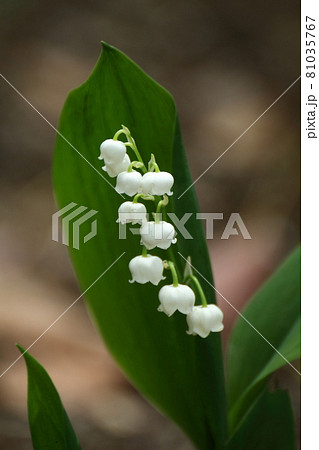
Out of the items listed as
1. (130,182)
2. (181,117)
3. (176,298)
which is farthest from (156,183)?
(181,117)

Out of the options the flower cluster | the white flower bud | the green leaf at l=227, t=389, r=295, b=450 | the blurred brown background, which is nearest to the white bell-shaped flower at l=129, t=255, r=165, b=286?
the flower cluster

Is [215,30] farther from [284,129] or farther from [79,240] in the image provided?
[79,240]

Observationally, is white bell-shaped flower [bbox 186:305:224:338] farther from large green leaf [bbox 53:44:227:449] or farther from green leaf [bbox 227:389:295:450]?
green leaf [bbox 227:389:295:450]

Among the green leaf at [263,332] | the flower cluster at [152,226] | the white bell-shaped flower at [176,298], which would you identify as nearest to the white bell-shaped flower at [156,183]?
the flower cluster at [152,226]

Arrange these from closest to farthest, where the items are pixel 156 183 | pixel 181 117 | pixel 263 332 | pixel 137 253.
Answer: pixel 156 183 → pixel 137 253 → pixel 263 332 → pixel 181 117

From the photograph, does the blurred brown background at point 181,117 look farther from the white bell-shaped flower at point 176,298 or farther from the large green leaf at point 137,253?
the white bell-shaped flower at point 176,298

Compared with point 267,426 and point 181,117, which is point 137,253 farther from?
point 181,117
